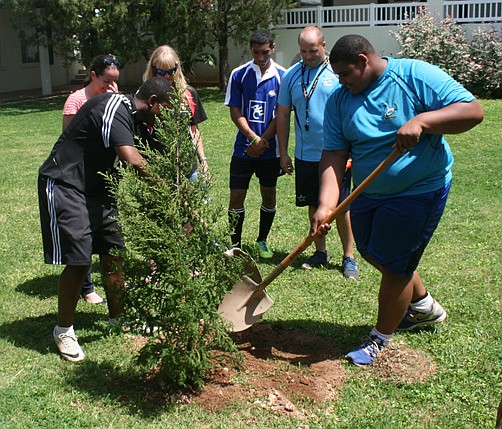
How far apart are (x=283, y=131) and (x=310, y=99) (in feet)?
1.28

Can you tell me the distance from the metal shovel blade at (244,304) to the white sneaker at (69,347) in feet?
3.13

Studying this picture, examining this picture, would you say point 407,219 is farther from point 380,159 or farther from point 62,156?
point 62,156

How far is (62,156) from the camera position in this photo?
168 inches

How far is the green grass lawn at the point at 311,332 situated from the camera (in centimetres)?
368

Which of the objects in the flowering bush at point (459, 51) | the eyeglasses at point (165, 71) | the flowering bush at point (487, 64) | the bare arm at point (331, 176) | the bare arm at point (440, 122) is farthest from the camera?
the flowering bush at point (459, 51)

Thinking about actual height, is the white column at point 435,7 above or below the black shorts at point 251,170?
above

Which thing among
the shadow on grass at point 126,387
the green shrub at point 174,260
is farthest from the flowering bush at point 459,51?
the shadow on grass at point 126,387

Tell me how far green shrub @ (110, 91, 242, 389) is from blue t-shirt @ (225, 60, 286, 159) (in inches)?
100

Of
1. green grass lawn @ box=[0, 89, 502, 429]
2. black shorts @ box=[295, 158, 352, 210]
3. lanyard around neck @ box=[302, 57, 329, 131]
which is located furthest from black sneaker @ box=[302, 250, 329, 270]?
lanyard around neck @ box=[302, 57, 329, 131]

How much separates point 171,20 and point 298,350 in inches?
639

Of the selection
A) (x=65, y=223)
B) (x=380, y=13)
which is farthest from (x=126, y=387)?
(x=380, y=13)

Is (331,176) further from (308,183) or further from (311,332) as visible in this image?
(308,183)

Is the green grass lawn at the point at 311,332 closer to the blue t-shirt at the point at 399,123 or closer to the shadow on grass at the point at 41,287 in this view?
the shadow on grass at the point at 41,287

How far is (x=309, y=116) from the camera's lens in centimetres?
582
